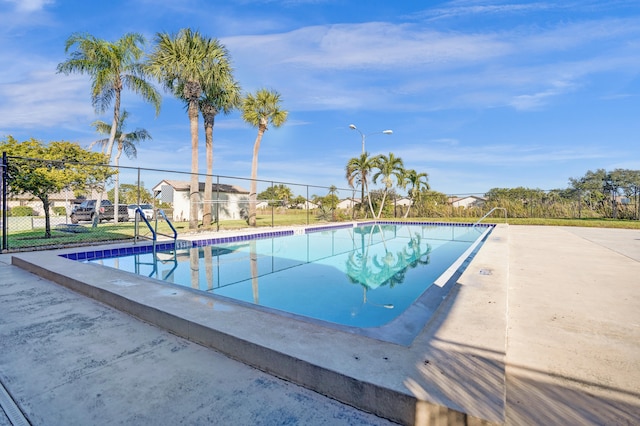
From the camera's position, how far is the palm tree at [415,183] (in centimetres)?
1952

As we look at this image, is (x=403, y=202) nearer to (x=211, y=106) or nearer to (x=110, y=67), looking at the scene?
(x=211, y=106)

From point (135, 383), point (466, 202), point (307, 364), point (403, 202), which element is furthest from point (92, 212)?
point (466, 202)

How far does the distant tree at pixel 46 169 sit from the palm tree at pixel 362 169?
1173cm

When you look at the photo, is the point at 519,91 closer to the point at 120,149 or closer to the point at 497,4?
the point at 497,4

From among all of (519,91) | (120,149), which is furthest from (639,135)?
(120,149)

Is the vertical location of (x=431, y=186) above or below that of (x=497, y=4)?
below

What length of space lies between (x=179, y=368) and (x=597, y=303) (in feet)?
12.2

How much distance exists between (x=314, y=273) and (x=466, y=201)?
640 inches

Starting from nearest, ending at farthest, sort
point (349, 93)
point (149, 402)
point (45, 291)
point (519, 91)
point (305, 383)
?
point (149, 402), point (305, 383), point (45, 291), point (519, 91), point (349, 93)

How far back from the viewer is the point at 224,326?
2123mm

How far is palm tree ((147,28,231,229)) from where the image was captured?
10844mm

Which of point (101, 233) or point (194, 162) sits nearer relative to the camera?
point (101, 233)

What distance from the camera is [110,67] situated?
569 inches

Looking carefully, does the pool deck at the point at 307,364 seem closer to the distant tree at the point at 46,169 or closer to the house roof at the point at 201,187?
the distant tree at the point at 46,169
